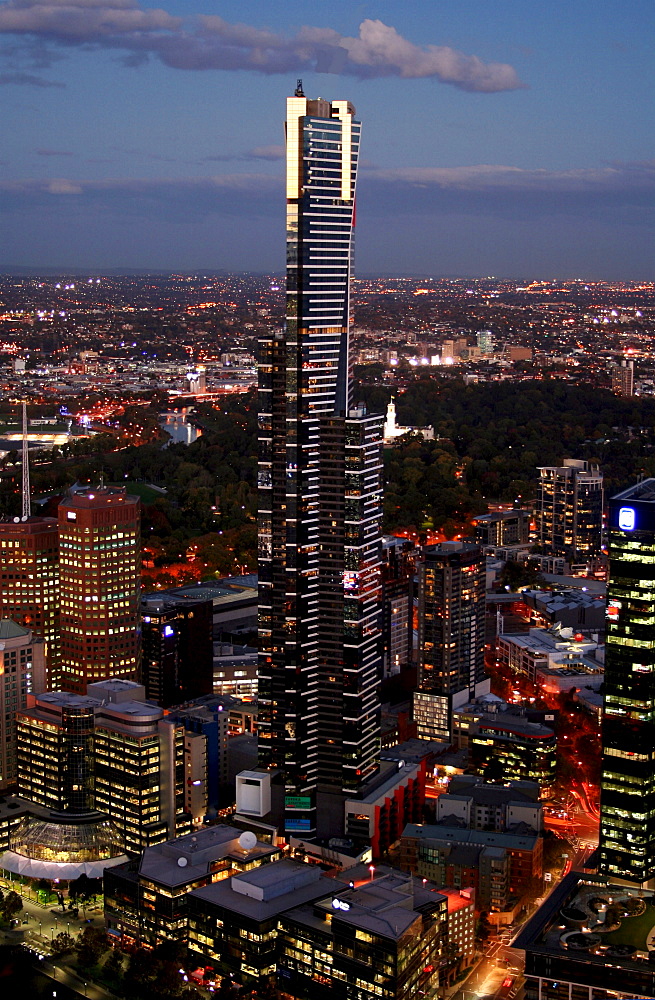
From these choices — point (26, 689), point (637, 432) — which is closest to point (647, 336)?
point (637, 432)

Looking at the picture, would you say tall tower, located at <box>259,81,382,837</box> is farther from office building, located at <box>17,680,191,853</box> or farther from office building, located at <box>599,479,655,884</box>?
office building, located at <box>599,479,655,884</box>

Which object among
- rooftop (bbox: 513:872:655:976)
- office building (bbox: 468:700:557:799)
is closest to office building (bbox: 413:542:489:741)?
office building (bbox: 468:700:557:799)

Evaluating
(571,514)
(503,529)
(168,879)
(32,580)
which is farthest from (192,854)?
(503,529)

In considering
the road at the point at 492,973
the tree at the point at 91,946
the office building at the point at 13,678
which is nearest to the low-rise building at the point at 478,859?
the road at the point at 492,973

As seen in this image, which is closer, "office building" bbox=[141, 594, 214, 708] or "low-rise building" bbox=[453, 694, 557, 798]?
"low-rise building" bbox=[453, 694, 557, 798]

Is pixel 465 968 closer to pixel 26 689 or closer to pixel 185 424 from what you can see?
pixel 26 689

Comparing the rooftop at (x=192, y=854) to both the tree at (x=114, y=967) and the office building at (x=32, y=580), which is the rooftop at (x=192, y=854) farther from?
the office building at (x=32, y=580)

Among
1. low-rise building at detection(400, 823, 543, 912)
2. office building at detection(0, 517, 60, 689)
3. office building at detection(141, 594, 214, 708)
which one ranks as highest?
office building at detection(0, 517, 60, 689)
